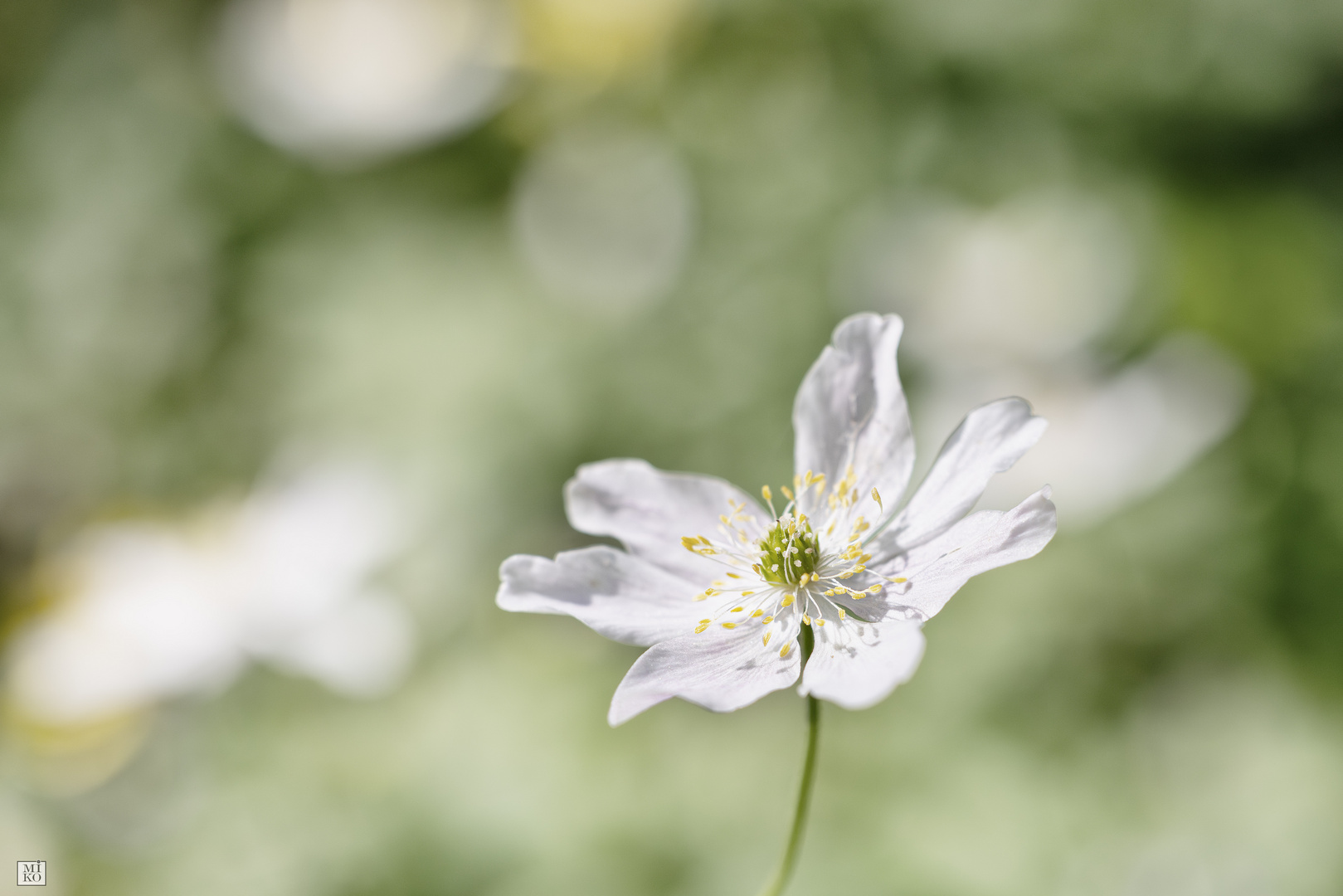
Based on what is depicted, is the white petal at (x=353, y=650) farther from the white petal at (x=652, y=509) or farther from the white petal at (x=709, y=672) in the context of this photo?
the white petal at (x=709, y=672)

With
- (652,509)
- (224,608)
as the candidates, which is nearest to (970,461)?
(652,509)

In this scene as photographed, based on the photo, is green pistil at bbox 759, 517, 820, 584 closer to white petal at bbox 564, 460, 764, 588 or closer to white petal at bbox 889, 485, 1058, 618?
white petal at bbox 564, 460, 764, 588

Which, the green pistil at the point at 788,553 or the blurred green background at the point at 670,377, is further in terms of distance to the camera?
the blurred green background at the point at 670,377

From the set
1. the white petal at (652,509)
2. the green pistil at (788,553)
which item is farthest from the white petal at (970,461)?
the white petal at (652,509)

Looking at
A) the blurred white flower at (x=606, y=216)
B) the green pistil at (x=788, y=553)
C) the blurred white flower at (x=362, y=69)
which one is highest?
the blurred white flower at (x=362, y=69)

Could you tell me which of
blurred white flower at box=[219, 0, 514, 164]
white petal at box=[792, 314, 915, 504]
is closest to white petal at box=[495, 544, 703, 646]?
white petal at box=[792, 314, 915, 504]

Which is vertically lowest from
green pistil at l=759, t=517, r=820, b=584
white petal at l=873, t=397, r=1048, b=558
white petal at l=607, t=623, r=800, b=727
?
white petal at l=607, t=623, r=800, b=727

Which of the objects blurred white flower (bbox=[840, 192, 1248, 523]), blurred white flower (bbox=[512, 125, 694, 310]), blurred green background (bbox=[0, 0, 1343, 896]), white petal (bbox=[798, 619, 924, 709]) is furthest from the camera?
blurred white flower (bbox=[512, 125, 694, 310])
